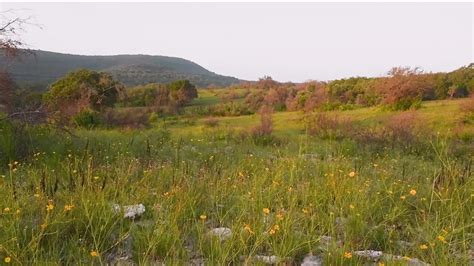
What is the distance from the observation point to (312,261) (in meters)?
2.99

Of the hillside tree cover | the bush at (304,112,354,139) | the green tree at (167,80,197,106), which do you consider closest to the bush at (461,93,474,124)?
the bush at (304,112,354,139)

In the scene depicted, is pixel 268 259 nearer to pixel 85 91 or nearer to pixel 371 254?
pixel 371 254

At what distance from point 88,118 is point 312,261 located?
1839 centimetres

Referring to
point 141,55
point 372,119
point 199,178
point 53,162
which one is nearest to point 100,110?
point 372,119

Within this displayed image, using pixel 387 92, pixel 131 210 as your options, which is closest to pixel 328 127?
pixel 387 92

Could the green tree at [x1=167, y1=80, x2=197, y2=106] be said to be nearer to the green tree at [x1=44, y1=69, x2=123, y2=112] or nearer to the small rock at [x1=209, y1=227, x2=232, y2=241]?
the green tree at [x1=44, y1=69, x2=123, y2=112]

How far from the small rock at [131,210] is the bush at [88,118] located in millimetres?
15295

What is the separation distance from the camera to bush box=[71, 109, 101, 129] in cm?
1836

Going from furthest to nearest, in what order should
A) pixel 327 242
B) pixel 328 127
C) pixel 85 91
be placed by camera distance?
pixel 328 127
pixel 85 91
pixel 327 242

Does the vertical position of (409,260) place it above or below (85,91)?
below

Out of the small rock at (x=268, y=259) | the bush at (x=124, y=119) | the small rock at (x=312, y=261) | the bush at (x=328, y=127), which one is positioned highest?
the small rock at (x=268, y=259)

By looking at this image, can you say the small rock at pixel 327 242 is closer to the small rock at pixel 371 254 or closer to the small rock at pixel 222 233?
the small rock at pixel 371 254

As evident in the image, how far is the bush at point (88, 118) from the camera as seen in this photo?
60.2ft

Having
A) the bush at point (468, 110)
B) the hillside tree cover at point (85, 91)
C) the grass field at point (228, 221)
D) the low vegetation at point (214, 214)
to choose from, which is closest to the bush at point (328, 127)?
the bush at point (468, 110)
